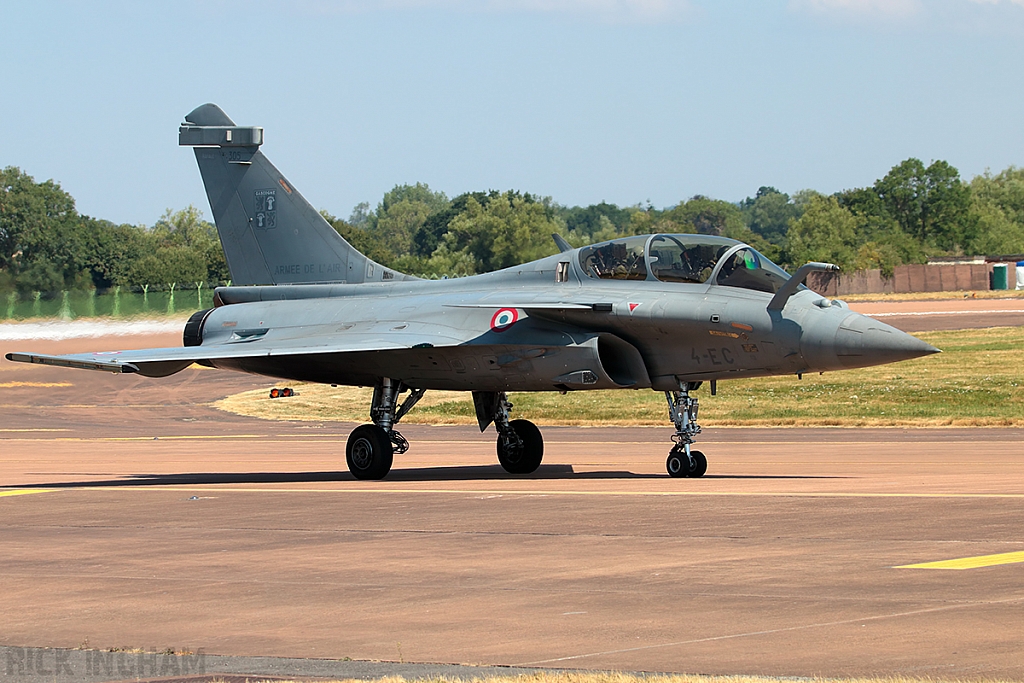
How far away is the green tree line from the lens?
53531 mm

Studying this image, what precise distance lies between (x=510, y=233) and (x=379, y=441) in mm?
33310

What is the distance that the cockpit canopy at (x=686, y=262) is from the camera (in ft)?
53.8

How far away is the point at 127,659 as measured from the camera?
7488mm

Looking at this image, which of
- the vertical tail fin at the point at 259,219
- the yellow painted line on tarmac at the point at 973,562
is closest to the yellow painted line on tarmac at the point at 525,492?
the yellow painted line on tarmac at the point at 973,562

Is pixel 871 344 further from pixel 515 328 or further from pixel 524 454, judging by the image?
pixel 524 454

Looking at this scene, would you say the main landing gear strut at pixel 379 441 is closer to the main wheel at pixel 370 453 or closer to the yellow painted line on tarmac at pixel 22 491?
the main wheel at pixel 370 453

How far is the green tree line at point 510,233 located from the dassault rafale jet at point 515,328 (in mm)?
26089

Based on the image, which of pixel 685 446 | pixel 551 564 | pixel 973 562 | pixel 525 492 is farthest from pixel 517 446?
pixel 973 562

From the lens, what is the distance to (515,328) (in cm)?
1742

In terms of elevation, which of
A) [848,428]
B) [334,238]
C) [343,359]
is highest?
[334,238]

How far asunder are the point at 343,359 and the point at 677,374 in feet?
15.5

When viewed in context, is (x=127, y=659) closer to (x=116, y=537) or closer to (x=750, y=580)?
(x=750, y=580)

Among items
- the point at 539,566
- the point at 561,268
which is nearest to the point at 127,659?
the point at 539,566

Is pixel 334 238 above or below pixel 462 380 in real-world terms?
above
